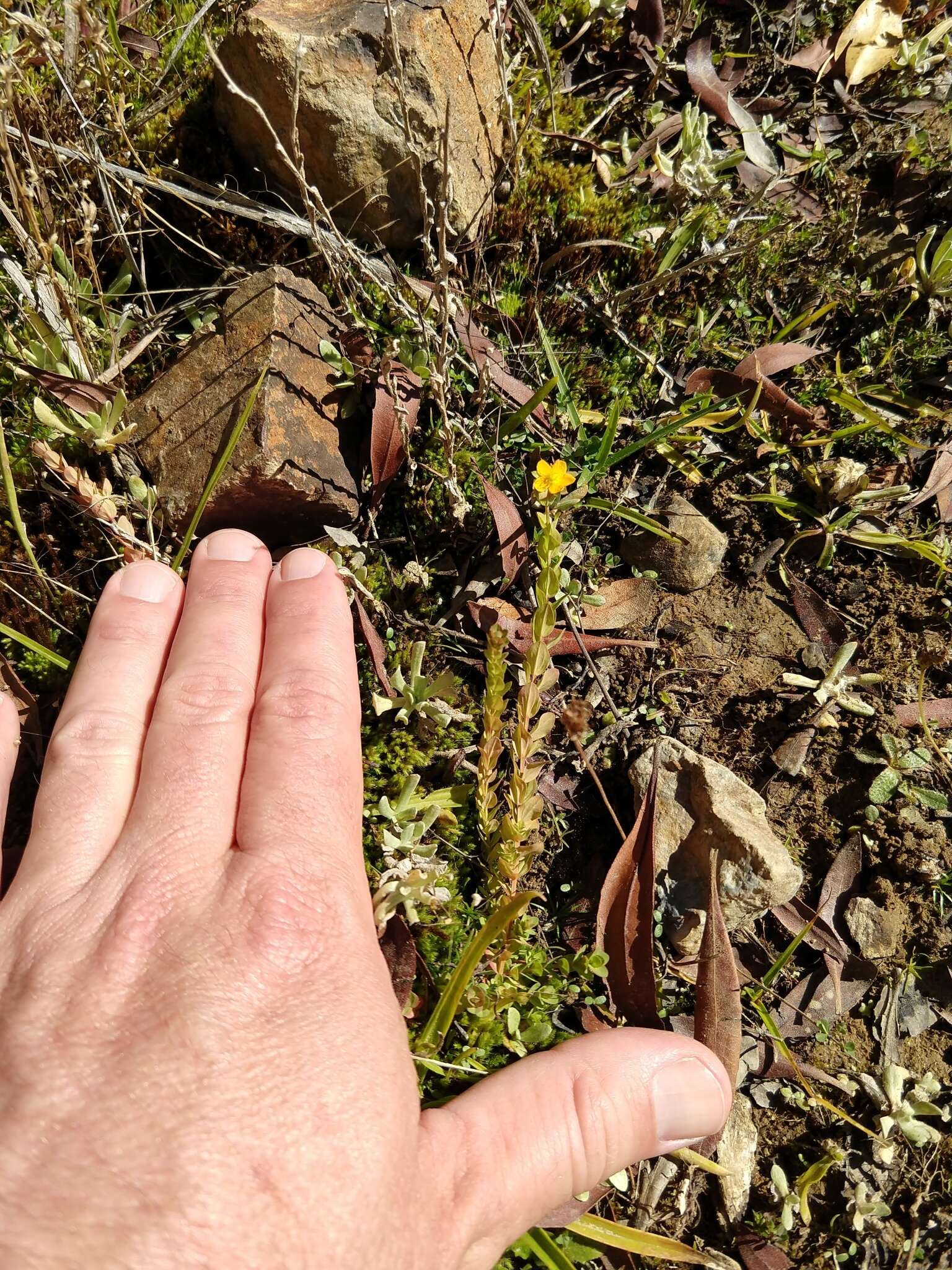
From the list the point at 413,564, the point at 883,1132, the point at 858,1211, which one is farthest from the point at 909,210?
the point at 858,1211

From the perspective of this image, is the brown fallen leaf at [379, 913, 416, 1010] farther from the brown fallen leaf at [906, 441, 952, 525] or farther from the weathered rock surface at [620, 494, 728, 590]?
the brown fallen leaf at [906, 441, 952, 525]

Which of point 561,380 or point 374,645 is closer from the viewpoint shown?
point 374,645

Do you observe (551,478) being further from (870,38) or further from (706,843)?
(870,38)

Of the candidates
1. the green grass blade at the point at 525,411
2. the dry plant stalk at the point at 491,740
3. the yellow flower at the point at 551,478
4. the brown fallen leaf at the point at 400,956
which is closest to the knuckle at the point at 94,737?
the brown fallen leaf at the point at 400,956

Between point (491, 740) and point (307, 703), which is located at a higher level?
point (307, 703)

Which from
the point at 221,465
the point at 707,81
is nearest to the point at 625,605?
the point at 221,465

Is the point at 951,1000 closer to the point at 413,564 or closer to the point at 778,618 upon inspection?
the point at 778,618

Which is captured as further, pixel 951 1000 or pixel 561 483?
pixel 951 1000
